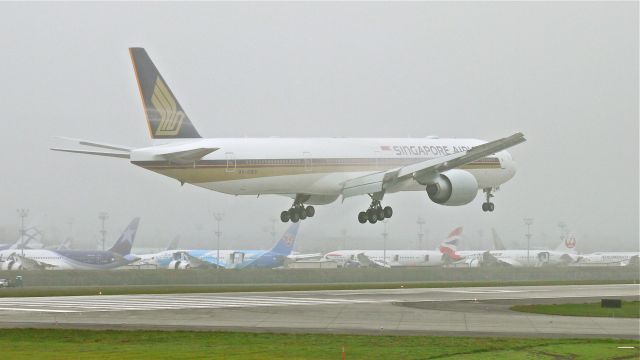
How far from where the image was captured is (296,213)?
71.8 meters

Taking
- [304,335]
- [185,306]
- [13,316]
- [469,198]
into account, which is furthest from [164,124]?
[304,335]

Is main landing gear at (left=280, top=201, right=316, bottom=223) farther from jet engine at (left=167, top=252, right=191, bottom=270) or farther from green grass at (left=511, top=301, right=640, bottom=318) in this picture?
jet engine at (left=167, top=252, right=191, bottom=270)

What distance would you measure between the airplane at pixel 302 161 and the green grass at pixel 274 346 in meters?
21.4

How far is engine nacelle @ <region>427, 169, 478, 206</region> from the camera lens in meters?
68.0

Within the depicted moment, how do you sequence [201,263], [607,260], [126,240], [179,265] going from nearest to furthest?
1. [126,240]
2. [179,265]
3. [201,263]
4. [607,260]

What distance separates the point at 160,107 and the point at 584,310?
29.8m

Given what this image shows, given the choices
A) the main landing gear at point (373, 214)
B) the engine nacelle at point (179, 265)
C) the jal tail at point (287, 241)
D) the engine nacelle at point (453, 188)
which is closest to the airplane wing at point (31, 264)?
the engine nacelle at point (179, 265)

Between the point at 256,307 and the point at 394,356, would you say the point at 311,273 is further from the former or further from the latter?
the point at 394,356

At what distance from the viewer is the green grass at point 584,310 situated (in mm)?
52469

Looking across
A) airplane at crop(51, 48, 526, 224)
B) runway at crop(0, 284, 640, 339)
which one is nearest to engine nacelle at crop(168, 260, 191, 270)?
airplane at crop(51, 48, 526, 224)

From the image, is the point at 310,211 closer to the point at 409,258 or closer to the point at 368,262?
the point at 368,262

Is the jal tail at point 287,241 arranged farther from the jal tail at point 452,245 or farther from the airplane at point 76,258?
the jal tail at point 452,245

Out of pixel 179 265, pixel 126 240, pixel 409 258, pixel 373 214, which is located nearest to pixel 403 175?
pixel 373 214

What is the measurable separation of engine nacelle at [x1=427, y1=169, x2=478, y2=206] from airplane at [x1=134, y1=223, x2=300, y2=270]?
7349 centimetres
